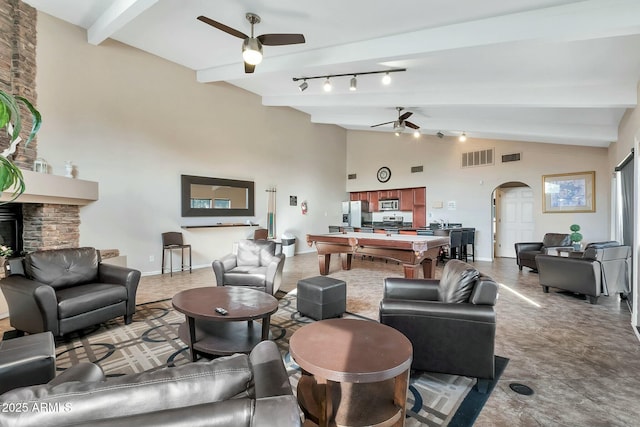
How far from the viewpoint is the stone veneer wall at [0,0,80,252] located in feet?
12.8

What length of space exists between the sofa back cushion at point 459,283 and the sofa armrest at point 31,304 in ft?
11.0

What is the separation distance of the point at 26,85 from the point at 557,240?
9.43 m

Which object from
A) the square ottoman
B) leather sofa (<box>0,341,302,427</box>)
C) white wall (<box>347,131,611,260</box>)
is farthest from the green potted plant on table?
leather sofa (<box>0,341,302,427</box>)

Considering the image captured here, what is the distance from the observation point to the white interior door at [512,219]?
7.67 metres

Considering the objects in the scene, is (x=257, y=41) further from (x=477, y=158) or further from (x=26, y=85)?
(x=477, y=158)

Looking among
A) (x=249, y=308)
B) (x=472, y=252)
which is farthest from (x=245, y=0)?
(x=472, y=252)

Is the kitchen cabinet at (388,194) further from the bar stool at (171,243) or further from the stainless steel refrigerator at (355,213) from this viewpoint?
the bar stool at (171,243)

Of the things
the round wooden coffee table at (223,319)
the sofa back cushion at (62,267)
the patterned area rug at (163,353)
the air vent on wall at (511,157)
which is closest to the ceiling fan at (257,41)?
the round wooden coffee table at (223,319)

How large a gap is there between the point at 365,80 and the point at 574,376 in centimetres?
449

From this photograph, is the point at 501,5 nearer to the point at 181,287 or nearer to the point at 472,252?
the point at 181,287

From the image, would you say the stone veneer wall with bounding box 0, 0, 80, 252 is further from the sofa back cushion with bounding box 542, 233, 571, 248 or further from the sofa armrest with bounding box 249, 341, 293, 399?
the sofa back cushion with bounding box 542, 233, 571, 248

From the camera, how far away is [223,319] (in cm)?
224

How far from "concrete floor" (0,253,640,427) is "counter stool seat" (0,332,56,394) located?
2387 mm

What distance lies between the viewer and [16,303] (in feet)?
9.09
